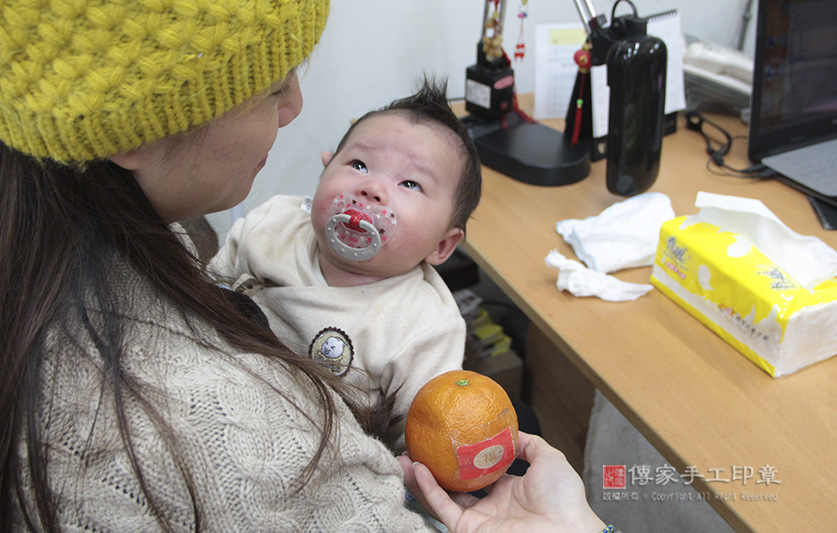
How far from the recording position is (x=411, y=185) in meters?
1.06

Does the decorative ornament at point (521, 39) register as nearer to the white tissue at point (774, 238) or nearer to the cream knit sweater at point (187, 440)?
the white tissue at point (774, 238)

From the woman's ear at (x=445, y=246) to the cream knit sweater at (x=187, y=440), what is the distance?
20.1 inches

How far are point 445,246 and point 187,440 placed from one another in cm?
67

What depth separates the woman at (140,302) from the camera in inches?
20.9

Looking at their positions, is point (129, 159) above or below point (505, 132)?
above

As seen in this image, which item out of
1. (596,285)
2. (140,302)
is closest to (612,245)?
(596,285)

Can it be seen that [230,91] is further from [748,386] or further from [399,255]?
[748,386]

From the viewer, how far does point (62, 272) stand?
58 centimetres

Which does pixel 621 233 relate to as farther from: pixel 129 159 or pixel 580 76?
pixel 129 159

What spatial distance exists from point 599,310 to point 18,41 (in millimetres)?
930

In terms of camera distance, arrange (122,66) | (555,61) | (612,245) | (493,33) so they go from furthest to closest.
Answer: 1. (555,61)
2. (493,33)
3. (612,245)
4. (122,66)

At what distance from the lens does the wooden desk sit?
83 cm

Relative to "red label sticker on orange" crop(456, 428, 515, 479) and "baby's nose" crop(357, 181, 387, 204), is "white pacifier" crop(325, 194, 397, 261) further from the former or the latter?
"red label sticker on orange" crop(456, 428, 515, 479)

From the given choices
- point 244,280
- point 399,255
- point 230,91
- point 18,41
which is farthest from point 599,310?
point 18,41
